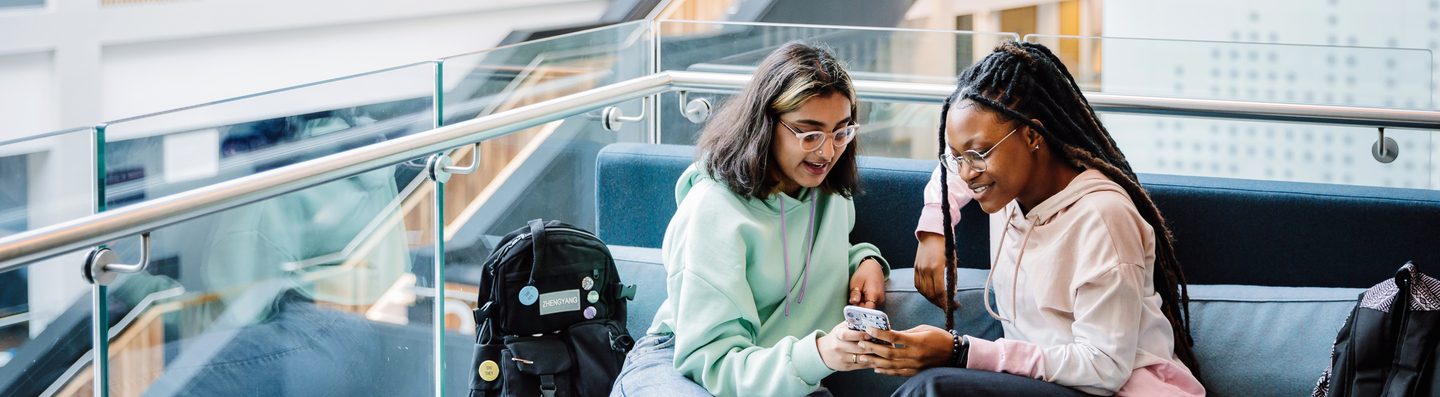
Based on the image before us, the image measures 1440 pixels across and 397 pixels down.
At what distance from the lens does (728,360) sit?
2061 millimetres

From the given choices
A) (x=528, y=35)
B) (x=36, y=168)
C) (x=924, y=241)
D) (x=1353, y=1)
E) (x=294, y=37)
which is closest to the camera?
(x=36, y=168)

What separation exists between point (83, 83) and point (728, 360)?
13.6ft

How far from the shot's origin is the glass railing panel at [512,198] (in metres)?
2.71

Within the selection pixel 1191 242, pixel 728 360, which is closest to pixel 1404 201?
pixel 1191 242

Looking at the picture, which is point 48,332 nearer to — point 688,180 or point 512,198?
point 688,180

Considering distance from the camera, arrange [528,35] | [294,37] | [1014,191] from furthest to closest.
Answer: [528,35] → [294,37] → [1014,191]

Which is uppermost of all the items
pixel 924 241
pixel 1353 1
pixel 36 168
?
pixel 1353 1

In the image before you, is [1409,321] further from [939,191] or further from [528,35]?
[528,35]

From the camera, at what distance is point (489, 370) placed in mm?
2355

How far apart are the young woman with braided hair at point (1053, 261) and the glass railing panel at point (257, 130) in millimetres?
1011

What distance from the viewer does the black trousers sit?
1.87 meters

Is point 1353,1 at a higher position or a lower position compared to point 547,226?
higher

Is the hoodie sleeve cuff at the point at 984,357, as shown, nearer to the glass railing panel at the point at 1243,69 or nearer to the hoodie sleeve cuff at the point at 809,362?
the hoodie sleeve cuff at the point at 809,362

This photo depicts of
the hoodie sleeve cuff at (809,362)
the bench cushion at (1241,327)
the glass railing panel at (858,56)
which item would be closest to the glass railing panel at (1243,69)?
the glass railing panel at (858,56)
